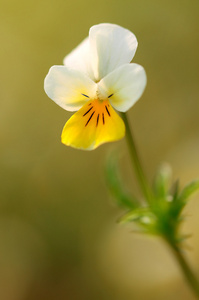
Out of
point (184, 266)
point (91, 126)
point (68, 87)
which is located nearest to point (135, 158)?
point (91, 126)

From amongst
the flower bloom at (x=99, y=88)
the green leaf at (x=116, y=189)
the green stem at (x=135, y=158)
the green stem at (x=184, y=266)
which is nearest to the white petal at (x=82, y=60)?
the flower bloom at (x=99, y=88)

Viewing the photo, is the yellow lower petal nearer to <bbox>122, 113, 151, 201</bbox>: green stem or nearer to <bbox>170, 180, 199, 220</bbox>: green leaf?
<bbox>122, 113, 151, 201</bbox>: green stem

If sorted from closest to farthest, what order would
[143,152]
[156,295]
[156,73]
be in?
[156,295] < [143,152] < [156,73]

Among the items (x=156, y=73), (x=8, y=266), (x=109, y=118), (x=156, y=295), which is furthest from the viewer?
(x=156, y=73)

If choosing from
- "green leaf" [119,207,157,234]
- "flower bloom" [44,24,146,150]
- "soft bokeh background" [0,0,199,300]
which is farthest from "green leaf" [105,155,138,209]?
"soft bokeh background" [0,0,199,300]

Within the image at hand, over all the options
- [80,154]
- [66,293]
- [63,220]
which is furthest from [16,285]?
[80,154]

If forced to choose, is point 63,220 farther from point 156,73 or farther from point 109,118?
point 109,118
